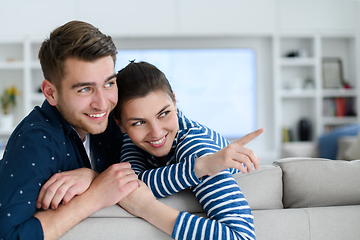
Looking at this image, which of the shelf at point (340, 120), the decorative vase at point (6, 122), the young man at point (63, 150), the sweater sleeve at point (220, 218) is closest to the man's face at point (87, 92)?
the young man at point (63, 150)

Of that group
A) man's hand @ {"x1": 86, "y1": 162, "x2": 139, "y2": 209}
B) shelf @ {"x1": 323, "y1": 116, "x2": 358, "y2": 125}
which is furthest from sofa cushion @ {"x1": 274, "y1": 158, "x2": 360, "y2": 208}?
shelf @ {"x1": 323, "y1": 116, "x2": 358, "y2": 125}

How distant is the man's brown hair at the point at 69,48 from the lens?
3.79ft

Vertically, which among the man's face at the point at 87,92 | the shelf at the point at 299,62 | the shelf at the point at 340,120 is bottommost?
the shelf at the point at 340,120

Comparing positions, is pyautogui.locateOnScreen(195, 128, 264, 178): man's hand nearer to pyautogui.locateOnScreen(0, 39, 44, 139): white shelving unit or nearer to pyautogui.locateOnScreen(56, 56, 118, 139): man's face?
pyautogui.locateOnScreen(56, 56, 118, 139): man's face

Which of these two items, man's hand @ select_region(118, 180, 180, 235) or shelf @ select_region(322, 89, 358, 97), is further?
shelf @ select_region(322, 89, 358, 97)

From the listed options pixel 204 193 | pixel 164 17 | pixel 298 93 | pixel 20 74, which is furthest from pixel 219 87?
pixel 204 193

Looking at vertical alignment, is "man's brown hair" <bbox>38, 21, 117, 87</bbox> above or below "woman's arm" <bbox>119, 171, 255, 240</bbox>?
above

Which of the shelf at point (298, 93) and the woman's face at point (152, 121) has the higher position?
the shelf at point (298, 93)

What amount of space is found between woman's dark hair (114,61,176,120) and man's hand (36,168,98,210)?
337mm

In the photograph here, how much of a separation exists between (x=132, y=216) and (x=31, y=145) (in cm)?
37

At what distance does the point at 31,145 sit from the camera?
3.24 ft

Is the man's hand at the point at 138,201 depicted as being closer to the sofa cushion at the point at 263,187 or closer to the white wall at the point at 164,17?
the sofa cushion at the point at 263,187

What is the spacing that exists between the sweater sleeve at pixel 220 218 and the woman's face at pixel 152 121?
0.33m

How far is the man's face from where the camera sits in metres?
1.16
